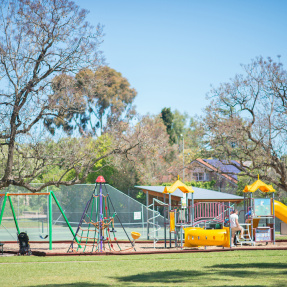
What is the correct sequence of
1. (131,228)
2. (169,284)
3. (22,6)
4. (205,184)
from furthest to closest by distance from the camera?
(205,184) < (131,228) < (22,6) < (169,284)

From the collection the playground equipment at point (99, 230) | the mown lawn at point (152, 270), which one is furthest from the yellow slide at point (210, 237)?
the playground equipment at point (99, 230)

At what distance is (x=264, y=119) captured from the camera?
3031 cm

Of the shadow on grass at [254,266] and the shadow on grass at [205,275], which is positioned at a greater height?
the shadow on grass at [205,275]

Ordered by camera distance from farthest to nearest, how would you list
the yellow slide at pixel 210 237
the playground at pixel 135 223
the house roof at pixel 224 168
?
the house roof at pixel 224 168, the playground at pixel 135 223, the yellow slide at pixel 210 237

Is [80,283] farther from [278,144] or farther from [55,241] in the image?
[278,144]

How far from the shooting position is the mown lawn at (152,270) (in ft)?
36.0

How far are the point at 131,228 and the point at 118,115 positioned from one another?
95.0ft

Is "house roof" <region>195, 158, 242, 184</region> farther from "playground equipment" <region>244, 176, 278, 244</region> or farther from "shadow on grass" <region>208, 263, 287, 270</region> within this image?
"shadow on grass" <region>208, 263, 287, 270</region>

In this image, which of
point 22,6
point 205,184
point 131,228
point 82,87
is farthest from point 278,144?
point 205,184

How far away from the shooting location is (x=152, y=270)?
13.1 m

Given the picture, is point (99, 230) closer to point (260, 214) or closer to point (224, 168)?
point (260, 214)

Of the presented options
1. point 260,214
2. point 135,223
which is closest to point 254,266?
point 260,214

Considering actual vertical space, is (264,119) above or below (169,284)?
above

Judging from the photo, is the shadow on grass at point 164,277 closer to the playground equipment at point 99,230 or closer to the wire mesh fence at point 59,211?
the playground equipment at point 99,230
